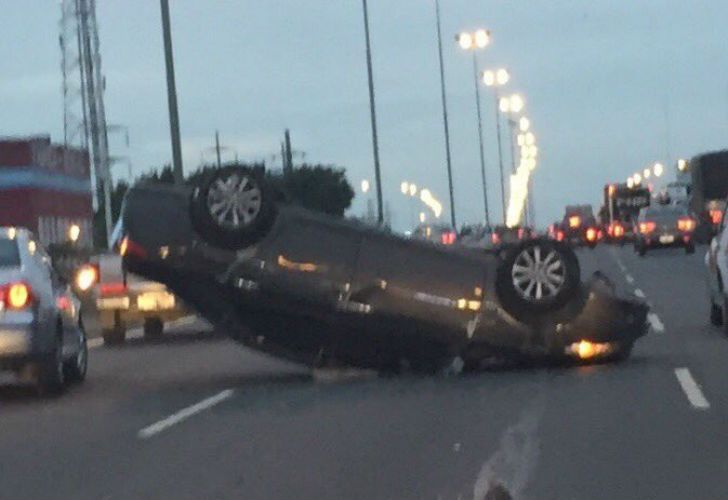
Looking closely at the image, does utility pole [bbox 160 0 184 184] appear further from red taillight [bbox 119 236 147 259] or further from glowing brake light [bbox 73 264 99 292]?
red taillight [bbox 119 236 147 259]

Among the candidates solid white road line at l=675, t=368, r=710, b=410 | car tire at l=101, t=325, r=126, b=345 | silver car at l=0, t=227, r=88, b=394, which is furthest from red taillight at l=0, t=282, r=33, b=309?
car tire at l=101, t=325, r=126, b=345

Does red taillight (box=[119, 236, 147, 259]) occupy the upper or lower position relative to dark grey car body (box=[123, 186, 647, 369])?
→ upper

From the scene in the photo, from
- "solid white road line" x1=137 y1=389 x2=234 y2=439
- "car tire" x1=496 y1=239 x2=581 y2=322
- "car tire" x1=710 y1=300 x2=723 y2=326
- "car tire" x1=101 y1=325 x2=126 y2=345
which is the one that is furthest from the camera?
"car tire" x1=101 y1=325 x2=126 y2=345

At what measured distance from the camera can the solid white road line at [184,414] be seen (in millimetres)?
14594

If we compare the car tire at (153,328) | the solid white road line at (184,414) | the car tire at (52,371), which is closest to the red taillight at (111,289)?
the car tire at (153,328)

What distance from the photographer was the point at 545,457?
12.2 meters

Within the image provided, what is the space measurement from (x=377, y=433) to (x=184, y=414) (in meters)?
2.44

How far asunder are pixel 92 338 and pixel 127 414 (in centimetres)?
1216

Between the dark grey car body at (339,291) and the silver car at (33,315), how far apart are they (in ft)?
2.95

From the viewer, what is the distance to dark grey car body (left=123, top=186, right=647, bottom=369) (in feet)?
56.7

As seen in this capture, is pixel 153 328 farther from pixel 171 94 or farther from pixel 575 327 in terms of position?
pixel 575 327

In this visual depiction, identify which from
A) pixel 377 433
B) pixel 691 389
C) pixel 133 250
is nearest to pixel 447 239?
pixel 133 250

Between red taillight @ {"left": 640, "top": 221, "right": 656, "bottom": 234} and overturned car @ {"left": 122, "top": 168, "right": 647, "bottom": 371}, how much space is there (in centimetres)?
3980

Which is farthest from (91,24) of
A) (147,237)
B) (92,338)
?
(147,237)
